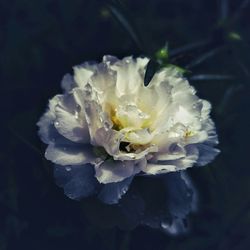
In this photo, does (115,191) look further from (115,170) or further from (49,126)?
(49,126)

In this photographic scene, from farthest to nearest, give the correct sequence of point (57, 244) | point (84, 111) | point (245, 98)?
point (245, 98)
point (57, 244)
point (84, 111)

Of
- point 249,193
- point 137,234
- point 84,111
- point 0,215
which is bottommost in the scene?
point 249,193

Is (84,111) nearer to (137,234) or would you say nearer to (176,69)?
(176,69)

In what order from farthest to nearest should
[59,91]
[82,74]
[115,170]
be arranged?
[59,91] → [82,74] → [115,170]

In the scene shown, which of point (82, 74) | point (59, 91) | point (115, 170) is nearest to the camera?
point (115, 170)

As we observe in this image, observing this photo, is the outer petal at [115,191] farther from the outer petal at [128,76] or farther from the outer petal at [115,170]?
the outer petal at [128,76]

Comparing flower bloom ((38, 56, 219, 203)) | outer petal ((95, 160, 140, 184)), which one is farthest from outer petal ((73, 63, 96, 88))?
outer petal ((95, 160, 140, 184))

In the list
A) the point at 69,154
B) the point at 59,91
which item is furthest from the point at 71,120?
the point at 59,91

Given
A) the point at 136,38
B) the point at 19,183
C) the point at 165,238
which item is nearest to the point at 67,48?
the point at 136,38
